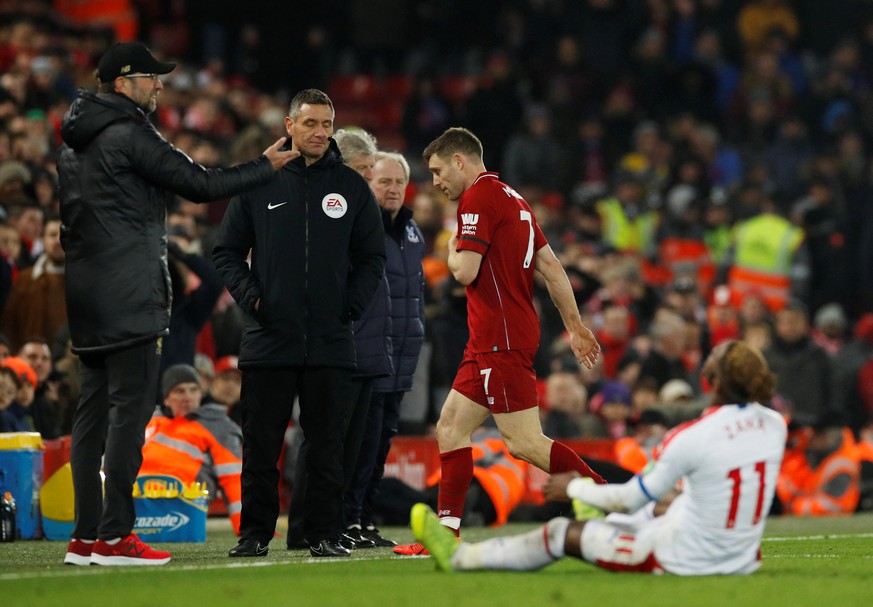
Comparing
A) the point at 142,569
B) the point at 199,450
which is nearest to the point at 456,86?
the point at 199,450

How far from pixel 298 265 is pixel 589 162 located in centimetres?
1510

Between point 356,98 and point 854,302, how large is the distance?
Result: 7.63 meters

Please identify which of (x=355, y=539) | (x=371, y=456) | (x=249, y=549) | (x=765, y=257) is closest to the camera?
(x=249, y=549)

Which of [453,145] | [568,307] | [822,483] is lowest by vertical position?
[822,483]

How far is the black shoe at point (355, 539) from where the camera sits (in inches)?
400

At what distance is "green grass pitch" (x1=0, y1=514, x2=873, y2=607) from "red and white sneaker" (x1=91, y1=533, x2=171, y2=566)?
13 cm

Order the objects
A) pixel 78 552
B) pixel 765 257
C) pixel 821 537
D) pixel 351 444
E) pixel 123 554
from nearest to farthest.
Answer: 1. pixel 123 554
2. pixel 78 552
3. pixel 351 444
4. pixel 821 537
5. pixel 765 257

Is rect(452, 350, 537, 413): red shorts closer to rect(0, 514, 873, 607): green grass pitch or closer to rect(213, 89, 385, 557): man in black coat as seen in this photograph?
rect(213, 89, 385, 557): man in black coat

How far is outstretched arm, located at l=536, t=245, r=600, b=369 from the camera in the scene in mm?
9508

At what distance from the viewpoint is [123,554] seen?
8484 mm

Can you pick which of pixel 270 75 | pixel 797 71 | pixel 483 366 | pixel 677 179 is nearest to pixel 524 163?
pixel 677 179

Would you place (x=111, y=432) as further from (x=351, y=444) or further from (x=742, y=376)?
(x=742, y=376)

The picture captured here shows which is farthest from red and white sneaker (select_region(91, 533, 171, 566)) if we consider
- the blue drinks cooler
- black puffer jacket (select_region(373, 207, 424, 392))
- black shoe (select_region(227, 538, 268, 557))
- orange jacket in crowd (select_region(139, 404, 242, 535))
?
the blue drinks cooler

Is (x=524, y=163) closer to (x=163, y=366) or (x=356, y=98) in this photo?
(x=356, y=98)
